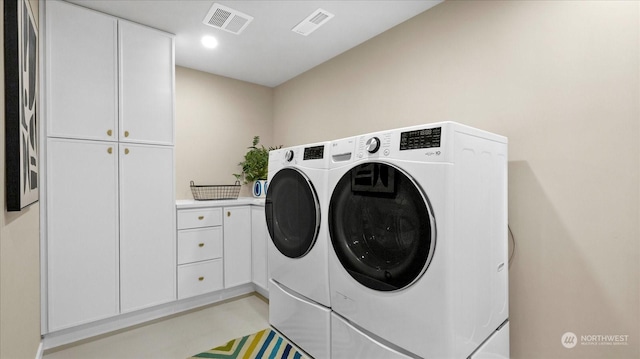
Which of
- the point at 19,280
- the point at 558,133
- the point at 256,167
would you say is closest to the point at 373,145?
the point at 558,133

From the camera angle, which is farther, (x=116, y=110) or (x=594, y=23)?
(x=116, y=110)

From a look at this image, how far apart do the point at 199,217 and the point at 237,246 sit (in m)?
0.45

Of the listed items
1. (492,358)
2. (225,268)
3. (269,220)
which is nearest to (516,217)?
(492,358)

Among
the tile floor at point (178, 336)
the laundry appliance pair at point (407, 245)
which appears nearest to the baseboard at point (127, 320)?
the tile floor at point (178, 336)

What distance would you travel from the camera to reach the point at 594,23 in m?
1.38

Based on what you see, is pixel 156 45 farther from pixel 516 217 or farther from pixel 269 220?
pixel 516 217

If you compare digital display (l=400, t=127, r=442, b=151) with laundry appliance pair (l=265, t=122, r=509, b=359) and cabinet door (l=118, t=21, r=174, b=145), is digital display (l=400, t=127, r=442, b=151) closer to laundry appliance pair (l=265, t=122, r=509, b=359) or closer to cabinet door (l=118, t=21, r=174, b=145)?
laundry appliance pair (l=265, t=122, r=509, b=359)

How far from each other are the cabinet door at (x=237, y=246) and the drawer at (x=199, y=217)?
0.08 meters

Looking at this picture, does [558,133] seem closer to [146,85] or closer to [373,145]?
[373,145]

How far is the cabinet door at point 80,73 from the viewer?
6.30 feet

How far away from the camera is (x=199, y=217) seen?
254 cm

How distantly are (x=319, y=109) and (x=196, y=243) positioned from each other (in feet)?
5.62

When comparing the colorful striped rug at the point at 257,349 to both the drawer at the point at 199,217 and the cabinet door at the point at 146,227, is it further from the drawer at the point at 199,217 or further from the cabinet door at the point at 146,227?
the drawer at the point at 199,217
